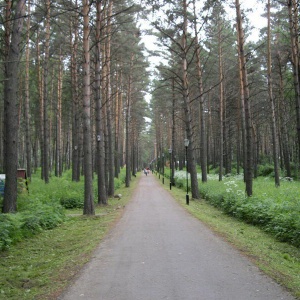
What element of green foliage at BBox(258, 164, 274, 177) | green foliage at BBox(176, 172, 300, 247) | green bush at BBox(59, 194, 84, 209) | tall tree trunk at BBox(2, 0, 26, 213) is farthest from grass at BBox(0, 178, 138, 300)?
green foliage at BBox(258, 164, 274, 177)

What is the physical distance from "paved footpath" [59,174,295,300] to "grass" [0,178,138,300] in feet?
1.01

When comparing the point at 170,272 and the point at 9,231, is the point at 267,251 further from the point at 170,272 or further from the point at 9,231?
the point at 9,231

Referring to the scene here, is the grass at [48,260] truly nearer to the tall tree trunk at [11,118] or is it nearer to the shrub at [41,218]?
the shrub at [41,218]

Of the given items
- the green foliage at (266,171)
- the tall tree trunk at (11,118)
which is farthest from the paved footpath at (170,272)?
the green foliage at (266,171)

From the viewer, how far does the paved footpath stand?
4355mm

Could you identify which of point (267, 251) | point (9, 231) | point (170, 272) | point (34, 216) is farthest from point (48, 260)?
point (267, 251)

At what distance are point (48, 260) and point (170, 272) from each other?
8.85ft

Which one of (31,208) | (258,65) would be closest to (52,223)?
(31,208)

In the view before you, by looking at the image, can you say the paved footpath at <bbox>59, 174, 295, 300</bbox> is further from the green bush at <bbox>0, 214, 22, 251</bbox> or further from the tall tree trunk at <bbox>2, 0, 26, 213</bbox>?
the tall tree trunk at <bbox>2, 0, 26, 213</bbox>

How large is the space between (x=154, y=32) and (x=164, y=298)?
2150 cm

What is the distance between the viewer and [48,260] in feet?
21.4

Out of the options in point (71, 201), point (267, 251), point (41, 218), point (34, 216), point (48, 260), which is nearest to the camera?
point (48, 260)

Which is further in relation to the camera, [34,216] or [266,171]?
[266,171]

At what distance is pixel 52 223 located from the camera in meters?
10.2
